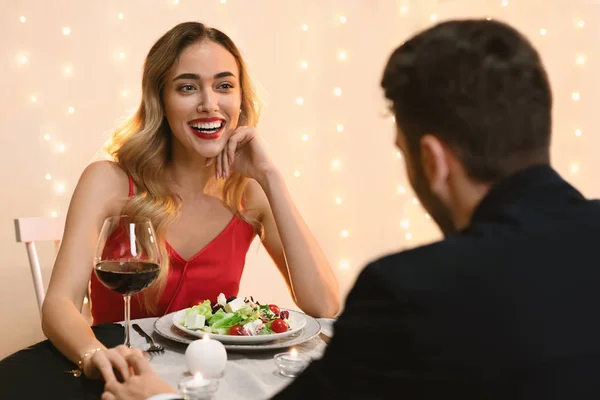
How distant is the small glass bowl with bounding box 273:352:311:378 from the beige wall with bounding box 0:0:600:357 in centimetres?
179

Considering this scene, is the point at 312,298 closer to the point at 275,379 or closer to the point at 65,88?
the point at 275,379

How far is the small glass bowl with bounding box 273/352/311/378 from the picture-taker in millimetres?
1194

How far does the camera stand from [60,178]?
2.89 meters

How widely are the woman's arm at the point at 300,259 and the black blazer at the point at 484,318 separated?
113 centimetres

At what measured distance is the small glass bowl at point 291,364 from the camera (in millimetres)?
1194

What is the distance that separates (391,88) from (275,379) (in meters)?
0.60

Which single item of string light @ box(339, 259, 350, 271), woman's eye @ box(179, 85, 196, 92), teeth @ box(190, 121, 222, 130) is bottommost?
string light @ box(339, 259, 350, 271)

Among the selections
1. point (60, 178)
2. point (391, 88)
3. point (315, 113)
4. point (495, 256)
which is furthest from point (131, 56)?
point (495, 256)

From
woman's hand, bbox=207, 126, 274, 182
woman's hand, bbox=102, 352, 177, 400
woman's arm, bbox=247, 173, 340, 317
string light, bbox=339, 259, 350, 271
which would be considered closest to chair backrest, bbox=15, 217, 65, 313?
woman's hand, bbox=207, 126, 274, 182

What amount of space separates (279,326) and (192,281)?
624mm

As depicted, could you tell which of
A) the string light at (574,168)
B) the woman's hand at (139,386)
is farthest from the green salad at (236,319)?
the string light at (574,168)

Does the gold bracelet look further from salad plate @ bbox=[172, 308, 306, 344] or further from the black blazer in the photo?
the black blazer

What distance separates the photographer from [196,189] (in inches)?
82.9

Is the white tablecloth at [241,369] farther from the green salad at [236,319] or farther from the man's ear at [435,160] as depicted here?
the man's ear at [435,160]
